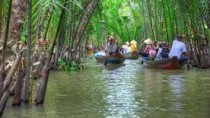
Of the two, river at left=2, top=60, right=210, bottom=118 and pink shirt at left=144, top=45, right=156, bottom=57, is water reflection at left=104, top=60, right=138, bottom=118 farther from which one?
pink shirt at left=144, top=45, right=156, bottom=57

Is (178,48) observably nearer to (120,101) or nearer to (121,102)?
(120,101)

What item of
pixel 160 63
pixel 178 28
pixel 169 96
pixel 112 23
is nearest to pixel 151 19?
pixel 178 28

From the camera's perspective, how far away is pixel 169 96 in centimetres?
1079

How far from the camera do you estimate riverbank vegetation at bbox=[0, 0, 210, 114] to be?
855 cm

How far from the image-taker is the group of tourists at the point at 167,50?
21.4 meters

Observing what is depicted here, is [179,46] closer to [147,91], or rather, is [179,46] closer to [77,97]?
[147,91]

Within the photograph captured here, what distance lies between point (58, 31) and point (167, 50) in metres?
15.7

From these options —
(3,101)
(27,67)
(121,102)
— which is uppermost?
(27,67)

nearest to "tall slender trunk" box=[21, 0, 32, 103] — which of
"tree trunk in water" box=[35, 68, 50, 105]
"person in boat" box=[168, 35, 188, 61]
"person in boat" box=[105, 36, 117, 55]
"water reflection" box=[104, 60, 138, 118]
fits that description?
"tree trunk in water" box=[35, 68, 50, 105]

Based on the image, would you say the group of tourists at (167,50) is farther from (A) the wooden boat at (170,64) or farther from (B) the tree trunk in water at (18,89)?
(B) the tree trunk in water at (18,89)

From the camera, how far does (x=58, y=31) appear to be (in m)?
9.00

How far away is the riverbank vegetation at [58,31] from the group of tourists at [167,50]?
37.9 inches

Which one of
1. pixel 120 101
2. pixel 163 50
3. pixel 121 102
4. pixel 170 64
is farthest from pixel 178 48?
pixel 121 102

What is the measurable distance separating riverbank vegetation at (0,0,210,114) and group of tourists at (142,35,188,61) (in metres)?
0.96
